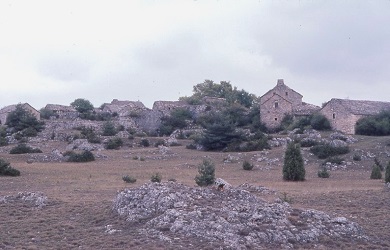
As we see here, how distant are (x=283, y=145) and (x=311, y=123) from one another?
1089 centimetres

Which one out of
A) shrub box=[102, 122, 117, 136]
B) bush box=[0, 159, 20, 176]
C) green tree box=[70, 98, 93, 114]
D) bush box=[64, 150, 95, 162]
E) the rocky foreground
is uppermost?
green tree box=[70, 98, 93, 114]

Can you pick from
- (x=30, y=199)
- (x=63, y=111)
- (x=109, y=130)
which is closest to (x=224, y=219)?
(x=30, y=199)

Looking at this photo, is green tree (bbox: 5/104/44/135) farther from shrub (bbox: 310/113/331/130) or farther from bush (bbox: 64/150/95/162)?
shrub (bbox: 310/113/331/130)

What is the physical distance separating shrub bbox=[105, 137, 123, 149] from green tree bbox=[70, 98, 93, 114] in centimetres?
2800

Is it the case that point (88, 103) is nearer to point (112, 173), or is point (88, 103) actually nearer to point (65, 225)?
point (112, 173)

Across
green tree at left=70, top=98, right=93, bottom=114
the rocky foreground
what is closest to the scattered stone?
the rocky foreground

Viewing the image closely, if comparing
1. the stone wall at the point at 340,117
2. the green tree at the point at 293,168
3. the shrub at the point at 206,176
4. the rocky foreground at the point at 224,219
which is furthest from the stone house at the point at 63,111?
the rocky foreground at the point at 224,219

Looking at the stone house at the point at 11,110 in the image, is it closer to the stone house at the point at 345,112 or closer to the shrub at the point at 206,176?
the stone house at the point at 345,112

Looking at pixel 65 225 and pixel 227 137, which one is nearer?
pixel 65 225

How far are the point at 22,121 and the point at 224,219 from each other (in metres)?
56.0

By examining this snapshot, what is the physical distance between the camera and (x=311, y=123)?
66250 mm

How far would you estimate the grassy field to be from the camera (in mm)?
19922

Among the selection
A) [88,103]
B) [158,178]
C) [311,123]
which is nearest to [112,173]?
[158,178]

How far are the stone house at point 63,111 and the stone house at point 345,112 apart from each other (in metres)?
38.5
